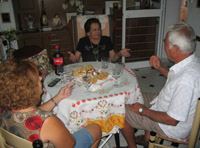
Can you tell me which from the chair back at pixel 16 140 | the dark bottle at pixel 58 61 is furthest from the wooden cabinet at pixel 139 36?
the chair back at pixel 16 140

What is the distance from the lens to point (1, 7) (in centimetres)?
339

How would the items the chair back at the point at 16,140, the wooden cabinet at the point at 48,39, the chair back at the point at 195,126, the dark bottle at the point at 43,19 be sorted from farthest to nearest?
the dark bottle at the point at 43,19 < the wooden cabinet at the point at 48,39 < the chair back at the point at 195,126 < the chair back at the point at 16,140

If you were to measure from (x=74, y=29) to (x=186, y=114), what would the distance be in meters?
2.05

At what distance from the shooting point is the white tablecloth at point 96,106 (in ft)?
4.87

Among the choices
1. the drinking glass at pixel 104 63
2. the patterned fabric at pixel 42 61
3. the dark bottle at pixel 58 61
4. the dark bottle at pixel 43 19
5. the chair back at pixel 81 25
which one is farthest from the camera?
the dark bottle at pixel 43 19

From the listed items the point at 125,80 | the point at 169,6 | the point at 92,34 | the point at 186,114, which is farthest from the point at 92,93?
the point at 169,6

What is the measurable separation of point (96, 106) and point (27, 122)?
59 centimetres

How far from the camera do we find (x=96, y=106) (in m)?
1.50

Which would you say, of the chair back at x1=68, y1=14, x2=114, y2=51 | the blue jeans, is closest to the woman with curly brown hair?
the blue jeans

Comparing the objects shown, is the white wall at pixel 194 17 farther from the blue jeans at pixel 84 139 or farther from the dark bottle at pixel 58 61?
the blue jeans at pixel 84 139

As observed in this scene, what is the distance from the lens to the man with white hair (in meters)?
1.31

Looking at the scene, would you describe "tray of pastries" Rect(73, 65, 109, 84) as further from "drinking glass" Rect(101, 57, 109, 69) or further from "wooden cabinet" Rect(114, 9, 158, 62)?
"wooden cabinet" Rect(114, 9, 158, 62)

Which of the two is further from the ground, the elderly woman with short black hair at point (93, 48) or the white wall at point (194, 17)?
A: the white wall at point (194, 17)

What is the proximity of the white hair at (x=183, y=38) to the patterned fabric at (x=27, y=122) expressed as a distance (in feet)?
3.26
